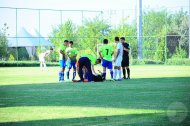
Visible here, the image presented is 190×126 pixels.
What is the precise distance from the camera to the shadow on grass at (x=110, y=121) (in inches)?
405

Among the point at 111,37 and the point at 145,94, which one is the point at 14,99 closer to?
the point at 145,94

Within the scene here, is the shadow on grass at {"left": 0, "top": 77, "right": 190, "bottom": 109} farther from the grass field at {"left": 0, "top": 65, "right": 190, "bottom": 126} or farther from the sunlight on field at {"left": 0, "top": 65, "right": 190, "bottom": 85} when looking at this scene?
the sunlight on field at {"left": 0, "top": 65, "right": 190, "bottom": 85}

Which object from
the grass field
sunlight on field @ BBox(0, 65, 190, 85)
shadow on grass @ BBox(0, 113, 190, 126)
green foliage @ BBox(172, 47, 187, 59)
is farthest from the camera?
green foliage @ BBox(172, 47, 187, 59)

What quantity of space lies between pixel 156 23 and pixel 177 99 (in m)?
53.7

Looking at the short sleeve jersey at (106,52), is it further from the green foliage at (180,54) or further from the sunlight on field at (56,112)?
the green foliage at (180,54)

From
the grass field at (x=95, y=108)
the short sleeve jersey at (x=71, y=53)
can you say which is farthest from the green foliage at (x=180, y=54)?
the grass field at (x=95, y=108)

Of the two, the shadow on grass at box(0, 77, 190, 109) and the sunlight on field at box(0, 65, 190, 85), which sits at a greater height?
the sunlight on field at box(0, 65, 190, 85)

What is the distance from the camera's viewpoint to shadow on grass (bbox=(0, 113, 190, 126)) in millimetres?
10281

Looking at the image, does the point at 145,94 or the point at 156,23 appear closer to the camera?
the point at 145,94

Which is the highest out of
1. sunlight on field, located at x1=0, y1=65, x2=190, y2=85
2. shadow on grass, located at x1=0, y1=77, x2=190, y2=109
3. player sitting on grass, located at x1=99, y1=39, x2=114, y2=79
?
player sitting on grass, located at x1=99, y1=39, x2=114, y2=79

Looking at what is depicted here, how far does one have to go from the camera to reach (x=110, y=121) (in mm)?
10664

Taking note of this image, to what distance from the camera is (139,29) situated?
5428 cm

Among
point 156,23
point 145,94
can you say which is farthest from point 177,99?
point 156,23

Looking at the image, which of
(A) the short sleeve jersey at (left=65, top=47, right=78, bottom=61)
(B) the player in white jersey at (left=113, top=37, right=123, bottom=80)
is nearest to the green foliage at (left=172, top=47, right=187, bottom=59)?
(B) the player in white jersey at (left=113, top=37, right=123, bottom=80)
